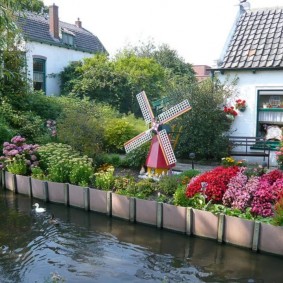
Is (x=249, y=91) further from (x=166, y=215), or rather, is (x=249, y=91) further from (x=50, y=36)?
(x=50, y=36)

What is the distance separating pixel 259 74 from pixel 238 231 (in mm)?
7517

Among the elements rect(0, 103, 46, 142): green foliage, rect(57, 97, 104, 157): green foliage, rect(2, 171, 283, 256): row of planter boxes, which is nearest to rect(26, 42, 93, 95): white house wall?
rect(0, 103, 46, 142): green foliage

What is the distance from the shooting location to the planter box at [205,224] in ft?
27.1

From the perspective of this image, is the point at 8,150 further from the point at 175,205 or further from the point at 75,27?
the point at 75,27

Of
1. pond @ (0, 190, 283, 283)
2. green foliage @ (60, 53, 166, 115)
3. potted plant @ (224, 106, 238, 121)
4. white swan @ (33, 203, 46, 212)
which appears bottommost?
pond @ (0, 190, 283, 283)

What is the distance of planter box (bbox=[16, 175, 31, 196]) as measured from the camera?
11.9m

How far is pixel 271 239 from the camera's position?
7520mm

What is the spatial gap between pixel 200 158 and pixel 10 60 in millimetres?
9635

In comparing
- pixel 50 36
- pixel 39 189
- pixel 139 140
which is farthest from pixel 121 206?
pixel 50 36

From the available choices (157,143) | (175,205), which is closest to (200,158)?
(157,143)

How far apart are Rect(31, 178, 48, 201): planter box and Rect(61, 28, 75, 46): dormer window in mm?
18031

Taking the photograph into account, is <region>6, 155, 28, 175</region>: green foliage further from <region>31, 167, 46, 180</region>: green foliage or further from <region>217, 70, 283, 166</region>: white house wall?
<region>217, 70, 283, 166</region>: white house wall

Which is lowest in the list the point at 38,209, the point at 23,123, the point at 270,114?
the point at 38,209

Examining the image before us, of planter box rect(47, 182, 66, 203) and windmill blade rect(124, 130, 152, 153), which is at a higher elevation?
windmill blade rect(124, 130, 152, 153)
